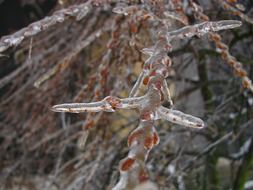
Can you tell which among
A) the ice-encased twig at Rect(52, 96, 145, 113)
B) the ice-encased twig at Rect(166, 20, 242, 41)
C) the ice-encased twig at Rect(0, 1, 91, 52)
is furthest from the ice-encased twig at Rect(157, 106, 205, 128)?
the ice-encased twig at Rect(0, 1, 91, 52)

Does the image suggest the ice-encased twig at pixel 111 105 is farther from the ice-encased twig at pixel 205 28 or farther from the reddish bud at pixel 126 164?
the ice-encased twig at pixel 205 28

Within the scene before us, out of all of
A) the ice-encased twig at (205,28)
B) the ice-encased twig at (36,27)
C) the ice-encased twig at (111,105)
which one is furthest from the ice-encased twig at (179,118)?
the ice-encased twig at (36,27)

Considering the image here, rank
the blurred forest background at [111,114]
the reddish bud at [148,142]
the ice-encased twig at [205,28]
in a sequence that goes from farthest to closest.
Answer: the blurred forest background at [111,114]
the ice-encased twig at [205,28]
the reddish bud at [148,142]

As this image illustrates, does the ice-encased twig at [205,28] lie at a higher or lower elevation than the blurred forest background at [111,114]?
higher

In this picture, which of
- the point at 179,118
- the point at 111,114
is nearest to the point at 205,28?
Result: the point at 179,118

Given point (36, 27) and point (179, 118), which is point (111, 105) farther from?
point (36, 27)

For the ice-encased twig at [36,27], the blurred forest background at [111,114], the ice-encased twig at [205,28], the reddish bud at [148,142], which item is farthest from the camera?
the blurred forest background at [111,114]

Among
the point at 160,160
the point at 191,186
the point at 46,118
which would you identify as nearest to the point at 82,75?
the point at 46,118

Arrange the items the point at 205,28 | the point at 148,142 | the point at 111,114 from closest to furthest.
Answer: the point at 148,142 < the point at 205,28 < the point at 111,114

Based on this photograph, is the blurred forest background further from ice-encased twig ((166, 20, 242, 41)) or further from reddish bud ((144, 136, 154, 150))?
reddish bud ((144, 136, 154, 150))
